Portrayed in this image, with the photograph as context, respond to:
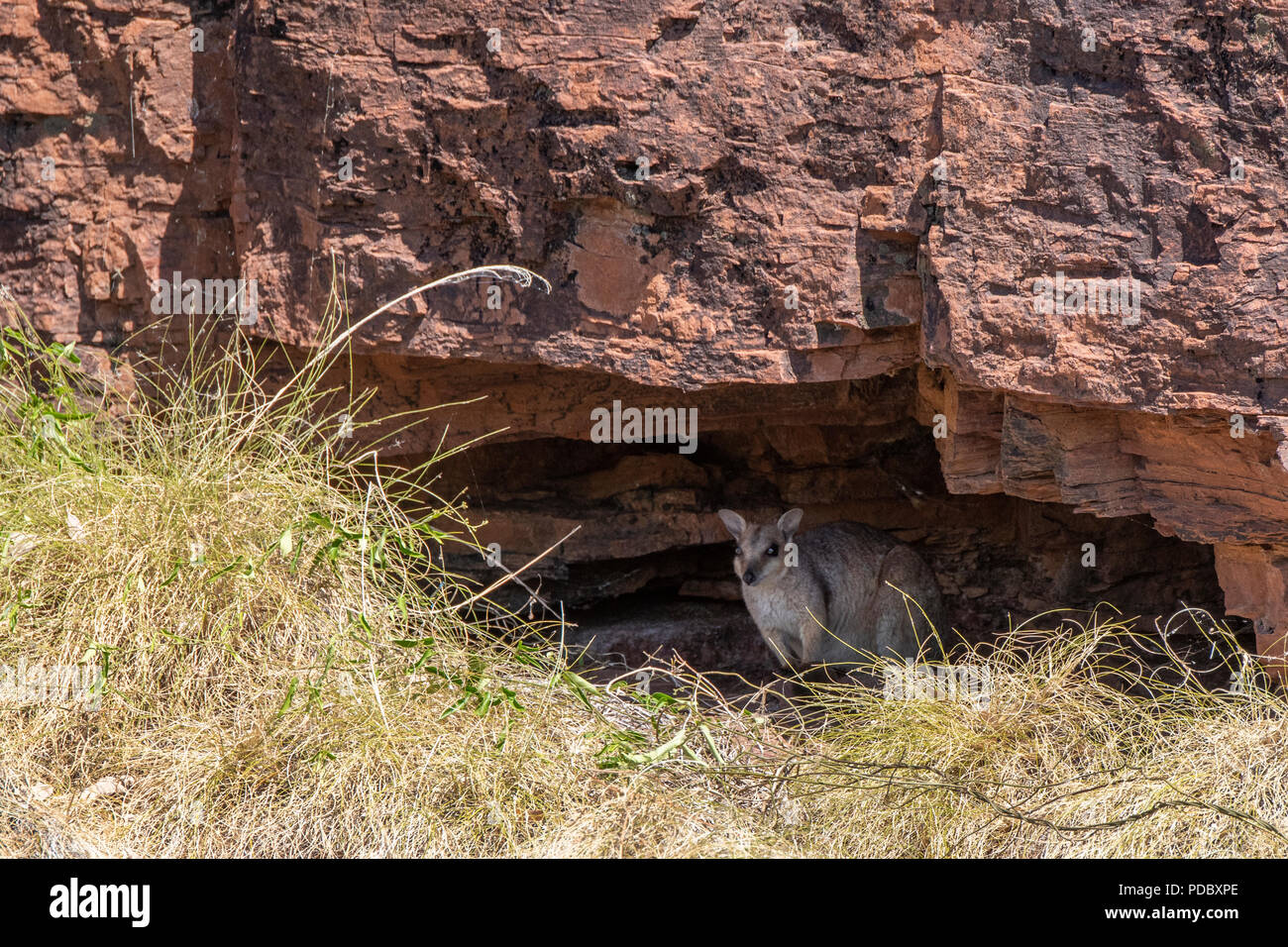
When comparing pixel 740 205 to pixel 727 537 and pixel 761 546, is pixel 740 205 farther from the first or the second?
pixel 727 537

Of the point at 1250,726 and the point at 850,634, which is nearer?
the point at 1250,726

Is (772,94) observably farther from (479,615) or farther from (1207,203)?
(479,615)

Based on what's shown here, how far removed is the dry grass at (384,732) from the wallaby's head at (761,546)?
5.11 ft

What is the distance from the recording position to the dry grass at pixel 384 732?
3621 millimetres

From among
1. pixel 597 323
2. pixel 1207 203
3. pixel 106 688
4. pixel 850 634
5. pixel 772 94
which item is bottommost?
pixel 850 634

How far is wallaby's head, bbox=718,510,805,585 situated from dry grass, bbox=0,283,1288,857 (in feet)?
5.11

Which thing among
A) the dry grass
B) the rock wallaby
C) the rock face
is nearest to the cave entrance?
the rock wallaby

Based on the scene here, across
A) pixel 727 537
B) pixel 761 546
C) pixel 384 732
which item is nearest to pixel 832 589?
pixel 761 546

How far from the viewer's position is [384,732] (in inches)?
148

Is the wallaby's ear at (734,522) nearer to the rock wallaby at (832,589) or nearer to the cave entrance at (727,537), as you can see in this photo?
the rock wallaby at (832,589)

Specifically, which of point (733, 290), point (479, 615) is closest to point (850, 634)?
point (479, 615)

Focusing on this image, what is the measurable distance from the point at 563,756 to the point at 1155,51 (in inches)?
129

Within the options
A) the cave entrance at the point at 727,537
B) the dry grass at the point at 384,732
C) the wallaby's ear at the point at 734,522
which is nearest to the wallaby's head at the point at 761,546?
the wallaby's ear at the point at 734,522

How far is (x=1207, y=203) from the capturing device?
437 cm
